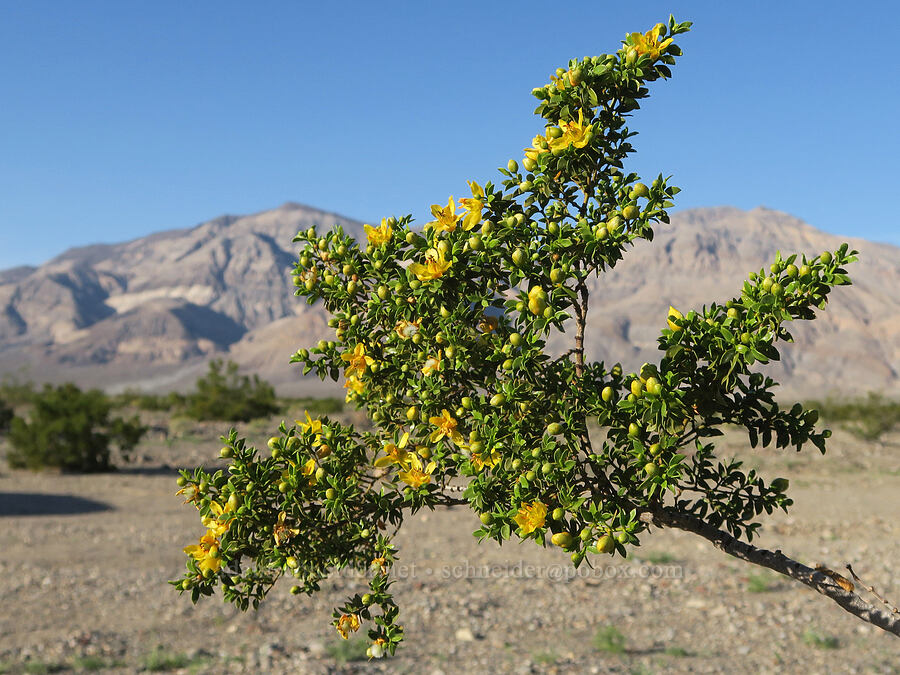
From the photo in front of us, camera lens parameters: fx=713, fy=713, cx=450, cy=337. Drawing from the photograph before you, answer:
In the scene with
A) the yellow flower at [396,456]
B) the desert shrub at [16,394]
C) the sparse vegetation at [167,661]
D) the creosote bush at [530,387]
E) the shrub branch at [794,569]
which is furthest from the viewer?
the desert shrub at [16,394]

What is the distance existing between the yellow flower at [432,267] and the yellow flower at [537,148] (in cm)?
46

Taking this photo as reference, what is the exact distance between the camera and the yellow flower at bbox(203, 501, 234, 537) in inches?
87.6

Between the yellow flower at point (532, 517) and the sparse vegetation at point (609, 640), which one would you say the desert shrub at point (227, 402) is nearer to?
the sparse vegetation at point (609, 640)

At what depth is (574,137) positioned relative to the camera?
7.33ft

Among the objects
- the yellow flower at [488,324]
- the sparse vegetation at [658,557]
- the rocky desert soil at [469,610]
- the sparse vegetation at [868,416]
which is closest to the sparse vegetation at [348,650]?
the rocky desert soil at [469,610]

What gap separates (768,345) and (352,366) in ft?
4.33

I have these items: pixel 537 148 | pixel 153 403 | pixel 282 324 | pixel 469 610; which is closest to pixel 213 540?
pixel 537 148

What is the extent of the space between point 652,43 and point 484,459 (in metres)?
1.41

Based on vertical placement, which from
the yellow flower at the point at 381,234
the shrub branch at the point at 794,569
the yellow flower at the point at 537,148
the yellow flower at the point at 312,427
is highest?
the yellow flower at the point at 537,148

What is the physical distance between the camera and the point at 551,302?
6.85 ft

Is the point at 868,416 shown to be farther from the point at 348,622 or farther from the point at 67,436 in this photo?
the point at 348,622

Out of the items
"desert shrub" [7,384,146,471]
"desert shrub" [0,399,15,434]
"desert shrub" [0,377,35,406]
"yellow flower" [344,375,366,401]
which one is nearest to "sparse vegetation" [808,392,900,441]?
"desert shrub" [7,384,146,471]

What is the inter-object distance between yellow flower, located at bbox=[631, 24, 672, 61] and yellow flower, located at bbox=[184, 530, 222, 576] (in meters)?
2.04

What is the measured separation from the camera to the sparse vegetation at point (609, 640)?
6582mm
